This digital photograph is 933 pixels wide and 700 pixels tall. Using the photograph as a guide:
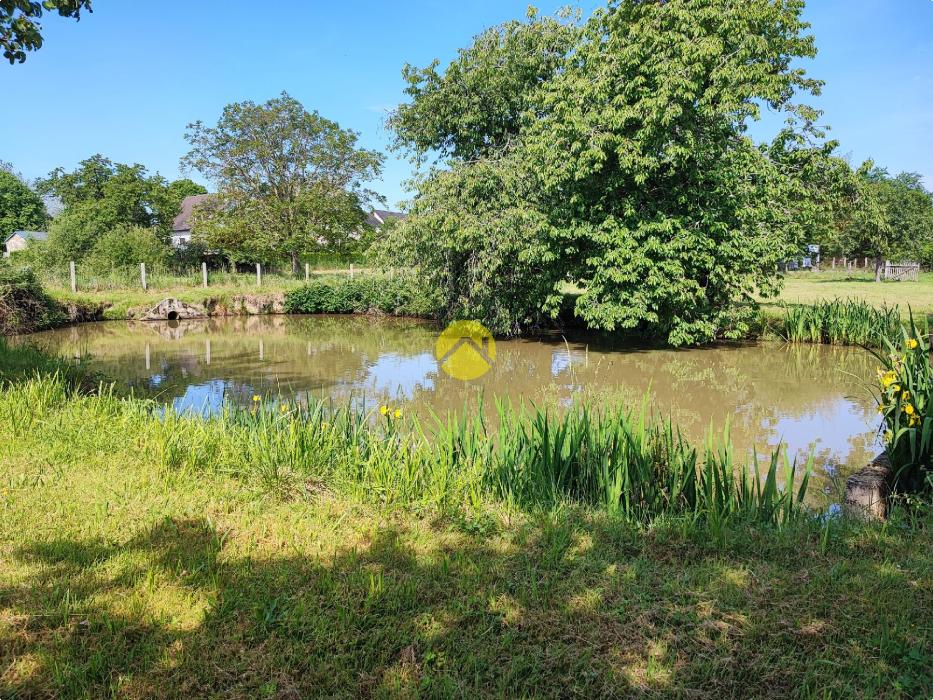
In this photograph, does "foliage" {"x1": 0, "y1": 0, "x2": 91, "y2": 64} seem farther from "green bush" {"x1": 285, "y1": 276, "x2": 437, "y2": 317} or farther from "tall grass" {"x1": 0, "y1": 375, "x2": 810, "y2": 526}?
"green bush" {"x1": 285, "y1": 276, "x2": 437, "y2": 317}

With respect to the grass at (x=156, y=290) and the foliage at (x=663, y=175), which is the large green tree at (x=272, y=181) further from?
the foliage at (x=663, y=175)

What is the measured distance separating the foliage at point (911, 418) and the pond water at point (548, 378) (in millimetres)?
1574

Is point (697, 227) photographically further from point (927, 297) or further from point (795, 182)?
point (927, 297)

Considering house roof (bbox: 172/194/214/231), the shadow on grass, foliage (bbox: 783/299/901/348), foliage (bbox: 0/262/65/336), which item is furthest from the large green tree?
the shadow on grass

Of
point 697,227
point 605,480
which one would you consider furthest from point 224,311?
point 605,480

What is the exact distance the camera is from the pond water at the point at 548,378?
792 cm

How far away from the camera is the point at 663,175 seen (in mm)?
12492

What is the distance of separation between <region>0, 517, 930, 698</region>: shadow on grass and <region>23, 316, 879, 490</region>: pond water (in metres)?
2.52

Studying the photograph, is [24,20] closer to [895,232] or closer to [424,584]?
[424,584]

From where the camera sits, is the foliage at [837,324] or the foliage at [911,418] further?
the foliage at [837,324]

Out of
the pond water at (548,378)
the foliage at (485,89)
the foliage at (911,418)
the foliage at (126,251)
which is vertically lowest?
the pond water at (548,378)

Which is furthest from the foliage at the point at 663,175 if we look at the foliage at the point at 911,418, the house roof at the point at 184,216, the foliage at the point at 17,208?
the foliage at the point at 17,208

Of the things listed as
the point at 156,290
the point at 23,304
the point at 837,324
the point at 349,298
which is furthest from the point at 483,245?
the point at 156,290

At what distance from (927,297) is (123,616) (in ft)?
88.2
